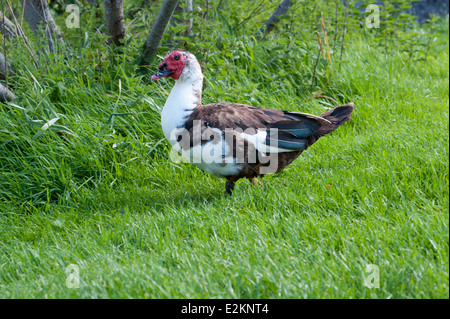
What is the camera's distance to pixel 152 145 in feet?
14.6

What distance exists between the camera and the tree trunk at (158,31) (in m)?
4.49

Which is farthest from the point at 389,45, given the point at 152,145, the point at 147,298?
the point at 147,298

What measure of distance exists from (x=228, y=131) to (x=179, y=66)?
2.02 feet

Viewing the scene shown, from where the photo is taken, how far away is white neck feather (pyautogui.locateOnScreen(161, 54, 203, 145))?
3.65 m

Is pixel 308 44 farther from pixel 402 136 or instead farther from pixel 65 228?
pixel 65 228

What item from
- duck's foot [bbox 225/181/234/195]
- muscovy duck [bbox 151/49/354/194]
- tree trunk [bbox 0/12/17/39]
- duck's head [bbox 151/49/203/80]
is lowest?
duck's foot [bbox 225/181/234/195]

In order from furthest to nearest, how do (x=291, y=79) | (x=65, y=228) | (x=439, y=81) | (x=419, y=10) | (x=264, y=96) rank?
(x=419, y=10) < (x=439, y=81) < (x=291, y=79) < (x=264, y=96) < (x=65, y=228)

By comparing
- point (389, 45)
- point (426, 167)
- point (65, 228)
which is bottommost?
point (65, 228)

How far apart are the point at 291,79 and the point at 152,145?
1.67m

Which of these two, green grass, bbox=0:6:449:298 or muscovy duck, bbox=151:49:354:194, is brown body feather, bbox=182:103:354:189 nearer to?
muscovy duck, bbox=151:49:354:194

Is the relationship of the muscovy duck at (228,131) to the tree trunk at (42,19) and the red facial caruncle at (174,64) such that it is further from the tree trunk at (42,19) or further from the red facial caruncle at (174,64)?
the tree trunk at (42,19)

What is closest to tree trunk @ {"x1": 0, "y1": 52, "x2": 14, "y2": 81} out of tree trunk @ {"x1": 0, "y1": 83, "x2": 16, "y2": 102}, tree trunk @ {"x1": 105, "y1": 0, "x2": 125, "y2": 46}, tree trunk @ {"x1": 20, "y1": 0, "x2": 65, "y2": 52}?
tree trunk @ {"x1": 0, "y1": 83, "x2": 16, "y2": 102}

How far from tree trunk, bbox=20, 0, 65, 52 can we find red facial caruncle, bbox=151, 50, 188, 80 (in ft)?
5.44

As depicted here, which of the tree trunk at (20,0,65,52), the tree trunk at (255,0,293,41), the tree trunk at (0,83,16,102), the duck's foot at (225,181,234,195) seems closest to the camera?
the duck's foot at (225,181,234,195)
